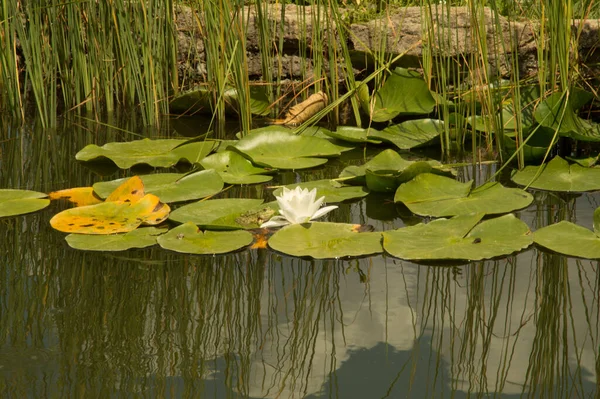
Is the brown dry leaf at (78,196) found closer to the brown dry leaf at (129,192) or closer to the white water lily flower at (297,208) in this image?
the brown dry leaf at (129,192)

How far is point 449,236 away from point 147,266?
0.72 meters

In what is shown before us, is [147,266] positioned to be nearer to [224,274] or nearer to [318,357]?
[224,274]

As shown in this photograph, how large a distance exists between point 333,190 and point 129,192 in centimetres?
59

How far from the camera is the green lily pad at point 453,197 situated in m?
2.03

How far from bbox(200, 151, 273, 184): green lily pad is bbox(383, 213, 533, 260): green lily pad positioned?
2.30 ft

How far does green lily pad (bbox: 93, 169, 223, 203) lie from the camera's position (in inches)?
87.7

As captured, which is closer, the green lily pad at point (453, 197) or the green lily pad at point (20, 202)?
the green lily pad at point (453, 197)

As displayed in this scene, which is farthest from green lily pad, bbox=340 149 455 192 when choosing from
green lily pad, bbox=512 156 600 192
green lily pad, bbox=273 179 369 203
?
green lily pad, bbox=512 156 600 192

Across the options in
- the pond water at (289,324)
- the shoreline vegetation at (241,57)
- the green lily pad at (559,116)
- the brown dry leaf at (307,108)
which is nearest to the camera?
the pond water at (289,324)

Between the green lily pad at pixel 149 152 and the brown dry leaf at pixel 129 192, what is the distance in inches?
14.1

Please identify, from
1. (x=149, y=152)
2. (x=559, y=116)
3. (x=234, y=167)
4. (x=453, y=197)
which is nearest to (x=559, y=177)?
(x=559, y=116)

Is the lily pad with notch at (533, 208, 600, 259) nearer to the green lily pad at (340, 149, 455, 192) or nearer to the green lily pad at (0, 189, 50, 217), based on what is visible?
the green lily pad at (340, 149, 455, 192)

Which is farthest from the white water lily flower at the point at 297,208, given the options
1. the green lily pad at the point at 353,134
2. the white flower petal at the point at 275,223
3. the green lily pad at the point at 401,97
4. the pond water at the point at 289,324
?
the green lily pad at the point at 401,97

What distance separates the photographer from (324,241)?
184 cm
